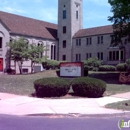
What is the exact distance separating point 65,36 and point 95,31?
7367 millimetres

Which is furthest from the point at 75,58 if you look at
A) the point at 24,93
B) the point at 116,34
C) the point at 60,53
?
the point at 24,93

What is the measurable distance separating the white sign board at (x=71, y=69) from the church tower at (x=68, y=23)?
114ft

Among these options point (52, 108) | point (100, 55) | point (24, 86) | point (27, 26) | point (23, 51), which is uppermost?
point (27, 26)

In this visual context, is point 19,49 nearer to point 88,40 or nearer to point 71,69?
point 88,40

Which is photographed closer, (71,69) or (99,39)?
(71,69)

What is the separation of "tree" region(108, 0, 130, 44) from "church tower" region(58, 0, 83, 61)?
960 inches

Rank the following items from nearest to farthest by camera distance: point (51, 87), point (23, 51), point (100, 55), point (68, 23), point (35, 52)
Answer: point (51, 87) → point (23, 51) → point (35, 52) → point (100, 55) → point (68, 23)

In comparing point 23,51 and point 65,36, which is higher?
point 65,36

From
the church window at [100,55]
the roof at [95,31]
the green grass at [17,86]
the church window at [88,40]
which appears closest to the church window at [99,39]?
the roof at [95,31]

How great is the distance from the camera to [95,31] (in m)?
51.1

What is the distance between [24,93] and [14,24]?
3385 cm

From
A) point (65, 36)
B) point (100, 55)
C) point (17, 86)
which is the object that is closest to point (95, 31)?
point (100, 55)

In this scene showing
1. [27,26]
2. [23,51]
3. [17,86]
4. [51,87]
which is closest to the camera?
[51,87]

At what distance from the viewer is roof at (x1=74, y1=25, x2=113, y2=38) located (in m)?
48.8
